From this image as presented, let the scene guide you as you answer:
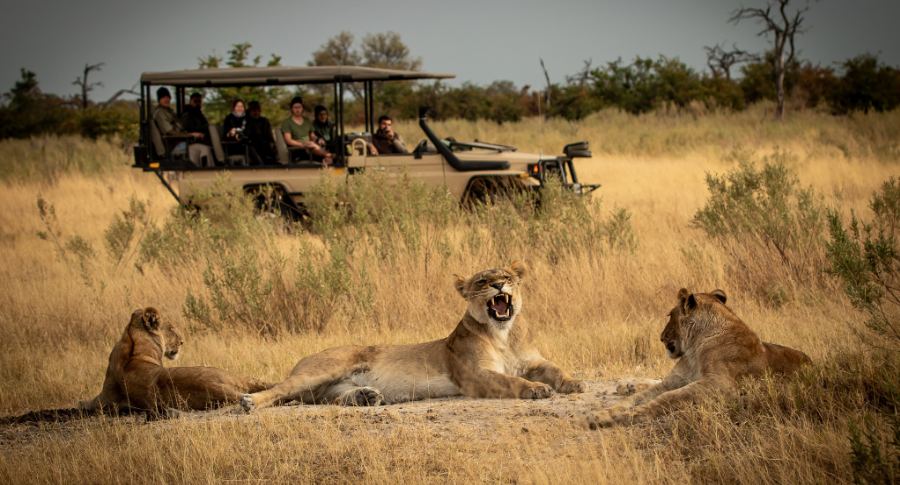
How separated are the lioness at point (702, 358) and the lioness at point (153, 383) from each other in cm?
215

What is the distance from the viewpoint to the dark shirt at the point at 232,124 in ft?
34.8

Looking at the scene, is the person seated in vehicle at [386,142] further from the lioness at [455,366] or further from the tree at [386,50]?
the tree at [386,50]

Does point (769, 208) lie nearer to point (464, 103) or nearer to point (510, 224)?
point (510, 224)

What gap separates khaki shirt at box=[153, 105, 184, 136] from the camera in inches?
415

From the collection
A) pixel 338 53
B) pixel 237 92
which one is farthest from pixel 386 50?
pixel 237 92

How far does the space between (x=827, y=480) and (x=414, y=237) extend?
514cm

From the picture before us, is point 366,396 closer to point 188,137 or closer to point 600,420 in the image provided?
point 600,420

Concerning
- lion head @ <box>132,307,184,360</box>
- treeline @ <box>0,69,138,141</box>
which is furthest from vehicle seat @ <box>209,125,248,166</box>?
treeline @ <box>0,69,138,141</box>

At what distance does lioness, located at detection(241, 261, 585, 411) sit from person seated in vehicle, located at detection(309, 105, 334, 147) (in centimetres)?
658

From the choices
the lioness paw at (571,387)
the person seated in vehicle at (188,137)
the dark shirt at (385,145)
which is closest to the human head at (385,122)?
the dark shirt at (385,145)

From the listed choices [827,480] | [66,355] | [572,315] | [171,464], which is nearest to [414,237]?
[572,315]

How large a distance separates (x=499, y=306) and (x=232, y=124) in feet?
24.0

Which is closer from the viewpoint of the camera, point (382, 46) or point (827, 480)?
point (827, 480)

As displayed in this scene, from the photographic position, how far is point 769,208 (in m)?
7.73
